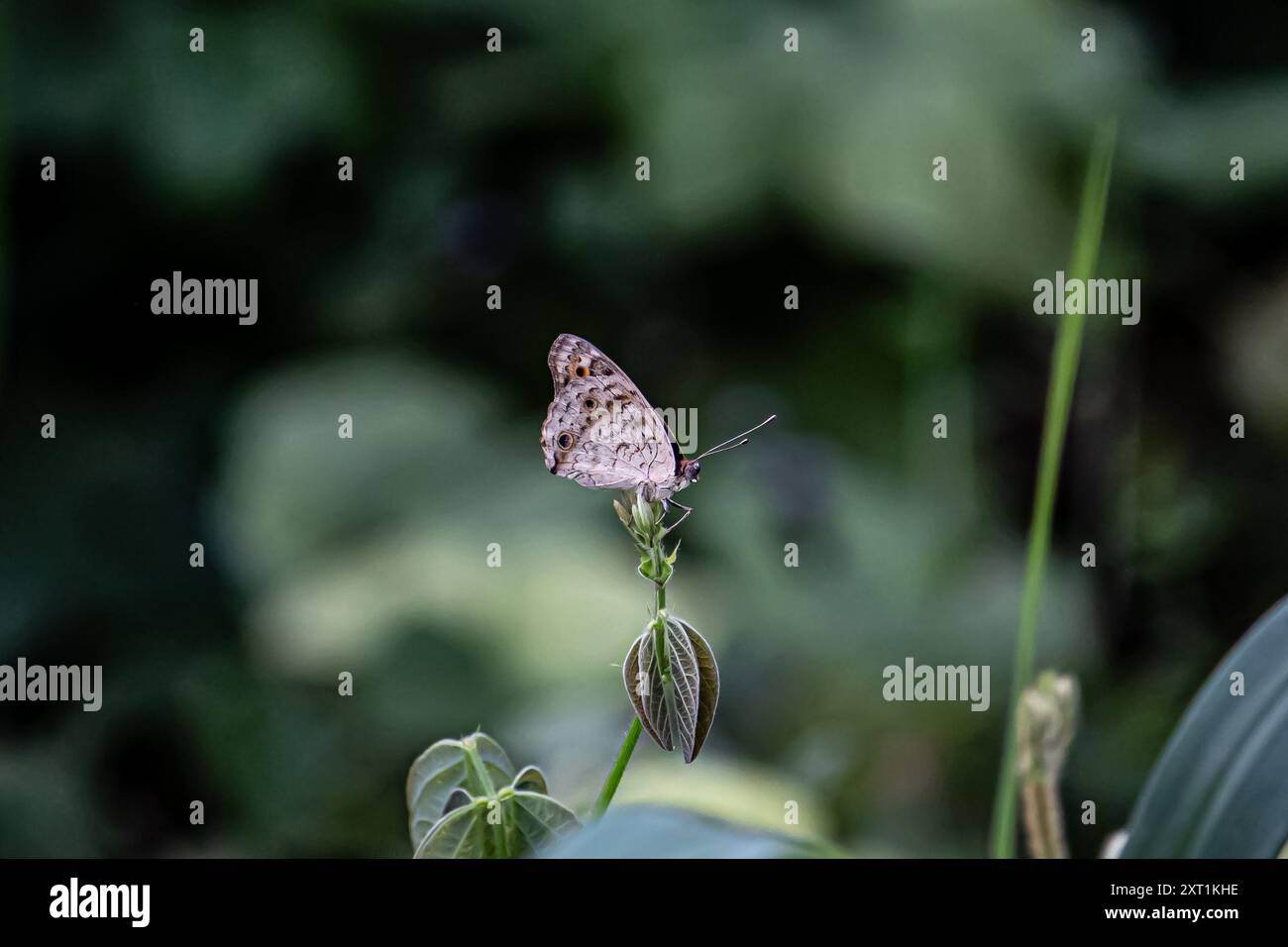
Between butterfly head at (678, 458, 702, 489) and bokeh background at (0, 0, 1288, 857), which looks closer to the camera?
butterfly head at (678, 458, 702, 489)

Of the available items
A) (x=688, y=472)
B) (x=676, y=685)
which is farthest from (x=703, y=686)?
(x=688, y=472)

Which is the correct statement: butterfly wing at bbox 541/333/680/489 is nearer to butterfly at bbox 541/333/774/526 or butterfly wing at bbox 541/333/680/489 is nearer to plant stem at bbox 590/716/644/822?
butterfly at bbox 541/333/774/526

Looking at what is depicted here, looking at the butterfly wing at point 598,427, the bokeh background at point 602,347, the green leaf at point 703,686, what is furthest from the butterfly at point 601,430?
the bokeh background at point 602,347

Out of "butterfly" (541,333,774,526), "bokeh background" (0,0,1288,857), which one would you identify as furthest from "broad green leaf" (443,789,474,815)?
"bokeh background" (0,0,1288,857)

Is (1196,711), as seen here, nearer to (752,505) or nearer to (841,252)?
(752,505)

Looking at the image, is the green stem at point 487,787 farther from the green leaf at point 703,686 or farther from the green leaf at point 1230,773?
the green leaf at point 1230,773

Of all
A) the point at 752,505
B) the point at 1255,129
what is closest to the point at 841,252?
the point at 752,505
